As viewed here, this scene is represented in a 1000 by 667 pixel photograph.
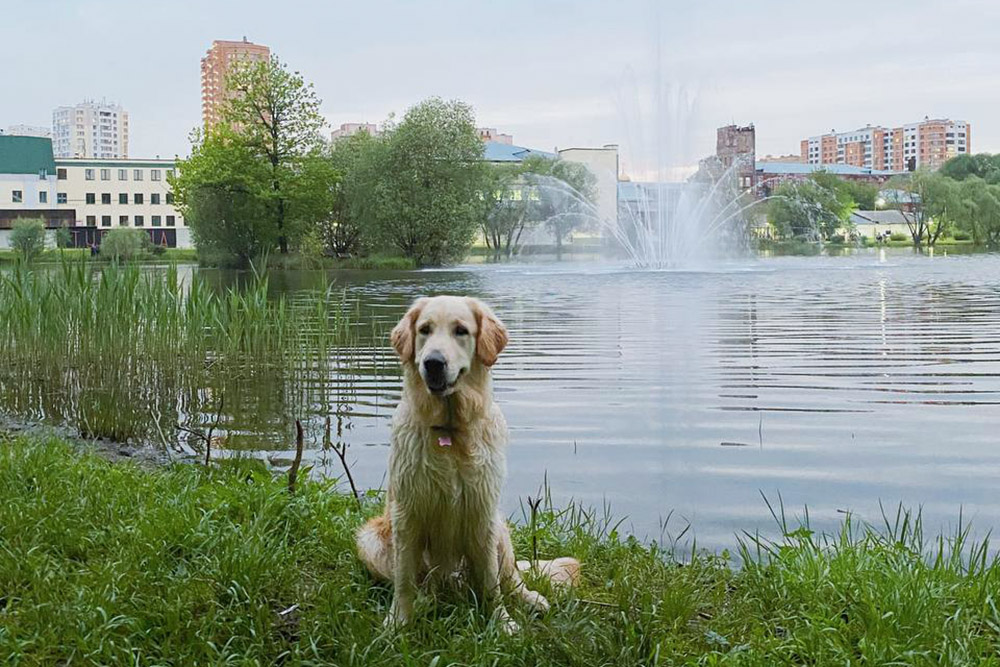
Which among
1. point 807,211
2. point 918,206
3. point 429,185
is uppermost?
point 918,206

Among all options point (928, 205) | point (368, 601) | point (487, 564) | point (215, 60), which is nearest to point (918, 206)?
point (928, 205)

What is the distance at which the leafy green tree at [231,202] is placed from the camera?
50719 millimetres

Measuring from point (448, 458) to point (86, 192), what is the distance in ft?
340

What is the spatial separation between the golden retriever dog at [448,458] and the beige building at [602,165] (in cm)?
5515

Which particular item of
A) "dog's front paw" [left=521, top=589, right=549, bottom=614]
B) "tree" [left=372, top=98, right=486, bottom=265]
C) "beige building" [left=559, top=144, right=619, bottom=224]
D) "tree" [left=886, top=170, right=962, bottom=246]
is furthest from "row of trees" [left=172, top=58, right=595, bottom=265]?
"dog's front paw" [left=521, top=589, right=549, bottom=614]

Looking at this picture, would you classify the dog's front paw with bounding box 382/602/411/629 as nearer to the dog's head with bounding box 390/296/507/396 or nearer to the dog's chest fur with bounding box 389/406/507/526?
the dog's chest fur with bounding box 389/406/507/526

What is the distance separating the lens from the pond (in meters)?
6.54

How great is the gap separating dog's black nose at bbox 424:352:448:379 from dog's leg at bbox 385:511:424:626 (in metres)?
0.61

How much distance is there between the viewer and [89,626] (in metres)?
3.50

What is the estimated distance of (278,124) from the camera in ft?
179

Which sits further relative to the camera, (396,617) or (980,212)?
(980,212)

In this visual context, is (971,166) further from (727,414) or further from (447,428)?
(447,428)

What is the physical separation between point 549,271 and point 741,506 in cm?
3139

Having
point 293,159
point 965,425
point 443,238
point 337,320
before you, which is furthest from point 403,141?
point 965,425
